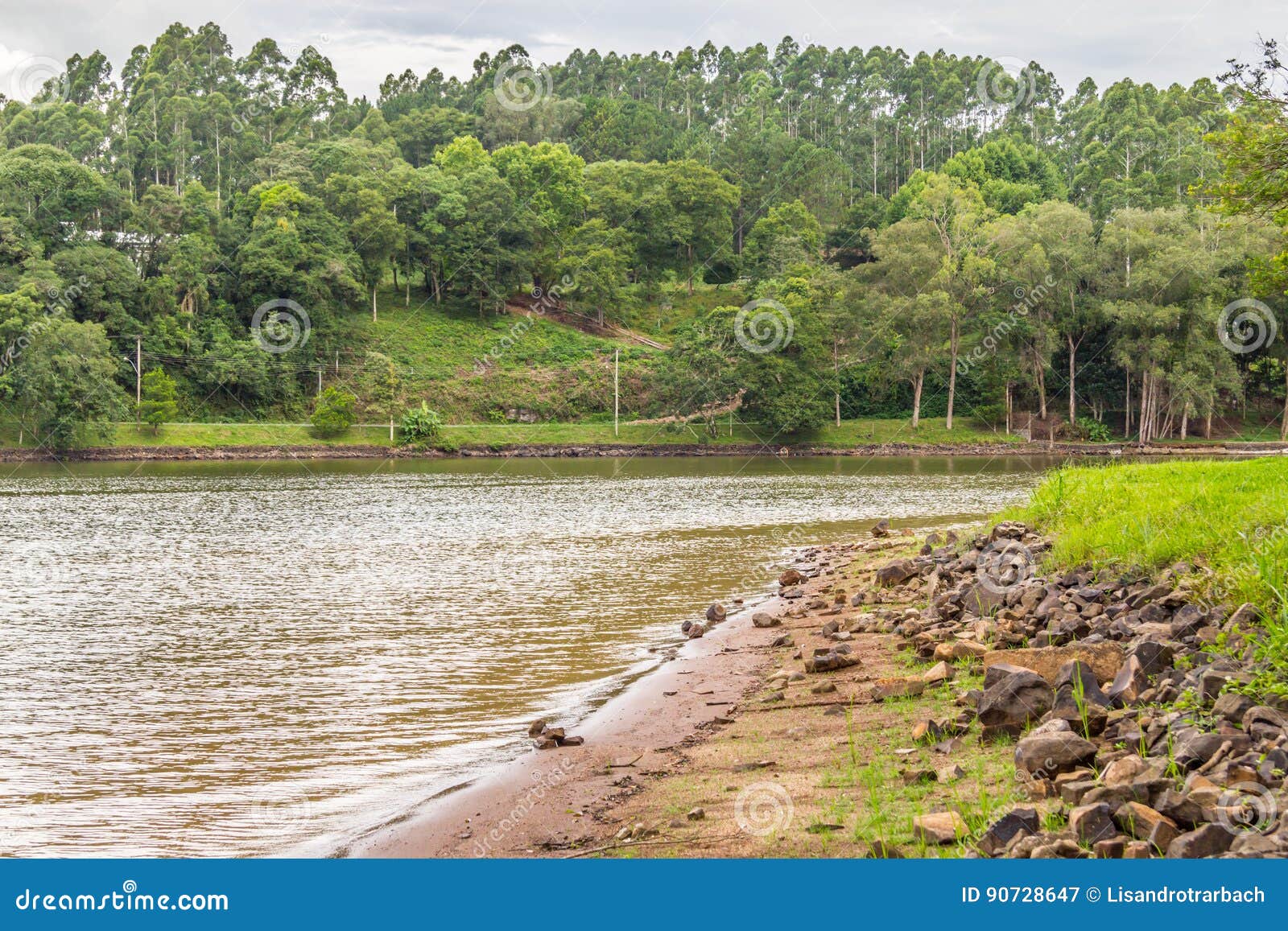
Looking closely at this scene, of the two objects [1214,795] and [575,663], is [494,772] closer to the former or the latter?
[575,663]

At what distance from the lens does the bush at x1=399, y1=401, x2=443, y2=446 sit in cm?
8931

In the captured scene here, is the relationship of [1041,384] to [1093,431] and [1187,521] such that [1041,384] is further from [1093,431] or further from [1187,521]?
[1187,521]

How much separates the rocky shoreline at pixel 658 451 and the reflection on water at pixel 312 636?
33.2 meters

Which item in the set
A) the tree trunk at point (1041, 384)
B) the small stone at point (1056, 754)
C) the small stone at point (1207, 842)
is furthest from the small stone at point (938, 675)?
the tree trunk at point (1041, 384)

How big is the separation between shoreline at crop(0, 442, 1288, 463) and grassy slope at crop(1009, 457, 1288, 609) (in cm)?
6312

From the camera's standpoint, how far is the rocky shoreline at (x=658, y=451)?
3209 inches

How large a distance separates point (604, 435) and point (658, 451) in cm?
585

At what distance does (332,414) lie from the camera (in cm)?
8750

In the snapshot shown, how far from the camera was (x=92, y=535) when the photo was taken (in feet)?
114

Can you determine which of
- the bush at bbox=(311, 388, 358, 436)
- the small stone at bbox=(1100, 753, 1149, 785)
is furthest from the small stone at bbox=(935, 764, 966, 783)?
the bush at bbox=(311, 388, 358, 436)

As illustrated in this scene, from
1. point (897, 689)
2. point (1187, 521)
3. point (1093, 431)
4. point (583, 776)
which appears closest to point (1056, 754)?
point (897, 689)

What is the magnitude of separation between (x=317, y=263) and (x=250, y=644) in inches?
3535

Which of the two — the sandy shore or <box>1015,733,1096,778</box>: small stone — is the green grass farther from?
the sandy shore

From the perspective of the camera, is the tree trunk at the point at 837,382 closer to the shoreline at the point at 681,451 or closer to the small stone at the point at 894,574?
the shoreline at the point at 681,451
